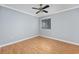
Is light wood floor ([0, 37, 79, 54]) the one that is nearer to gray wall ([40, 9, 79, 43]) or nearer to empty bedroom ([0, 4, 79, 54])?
empty bedroom ([0, 4, 79, 54])

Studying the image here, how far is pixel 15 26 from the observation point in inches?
53.9

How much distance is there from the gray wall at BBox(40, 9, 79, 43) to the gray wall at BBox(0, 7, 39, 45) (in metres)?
0.26

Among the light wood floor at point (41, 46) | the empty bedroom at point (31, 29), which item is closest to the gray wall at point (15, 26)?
the empty bedroom at point (31, 29)

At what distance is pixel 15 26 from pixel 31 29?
251mm

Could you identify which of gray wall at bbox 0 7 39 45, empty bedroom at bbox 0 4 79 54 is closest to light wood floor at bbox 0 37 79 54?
empty bedroom at bbox 0 4 79 54

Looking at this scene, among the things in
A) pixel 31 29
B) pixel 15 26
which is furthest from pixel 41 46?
pixel 15 26

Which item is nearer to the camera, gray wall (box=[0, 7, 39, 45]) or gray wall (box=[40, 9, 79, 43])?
gray wall (box=[0, 7, 39, 45])

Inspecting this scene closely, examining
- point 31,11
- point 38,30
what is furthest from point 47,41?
point 31,11

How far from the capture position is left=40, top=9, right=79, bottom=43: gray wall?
156cm

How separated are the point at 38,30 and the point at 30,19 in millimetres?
226

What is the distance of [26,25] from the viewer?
1.45 m
